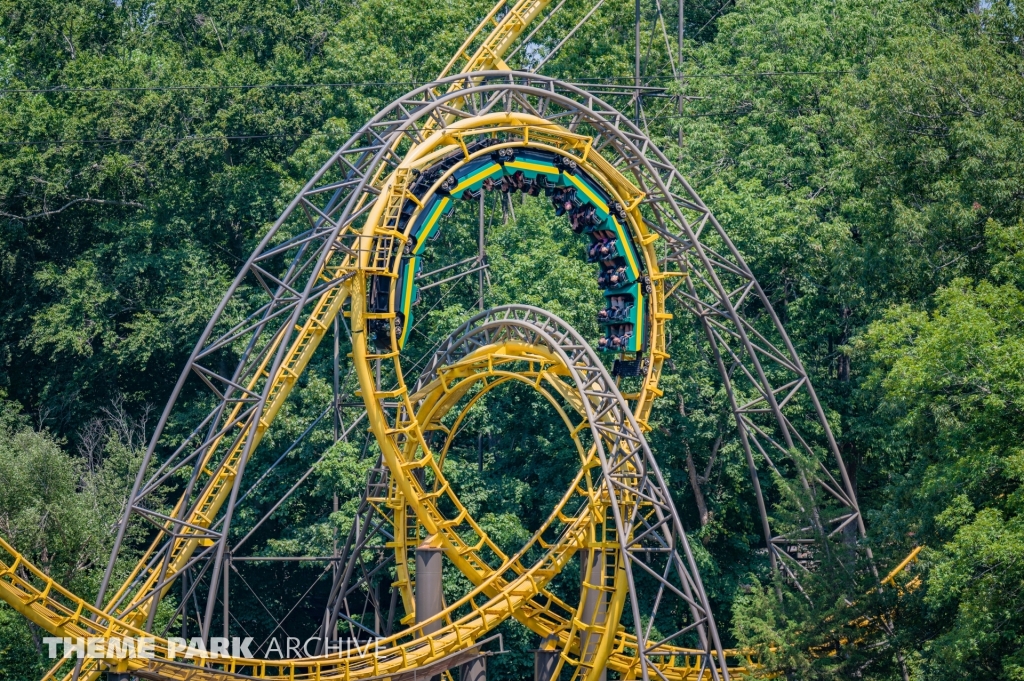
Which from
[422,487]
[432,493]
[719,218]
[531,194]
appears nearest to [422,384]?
[422,487]

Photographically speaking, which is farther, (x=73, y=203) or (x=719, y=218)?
(x=73, y=203)

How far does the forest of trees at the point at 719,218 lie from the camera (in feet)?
80.7

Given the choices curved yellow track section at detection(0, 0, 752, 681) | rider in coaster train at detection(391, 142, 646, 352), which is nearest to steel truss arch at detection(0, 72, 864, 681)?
curved yellow track section at detection(0, 0, 752, 681)

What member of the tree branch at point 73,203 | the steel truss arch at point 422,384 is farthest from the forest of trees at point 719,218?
the steel truss arch at point 422,384

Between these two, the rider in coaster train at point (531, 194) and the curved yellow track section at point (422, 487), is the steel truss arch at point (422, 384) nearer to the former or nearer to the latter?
the curved yellow track section at point (422, 487)

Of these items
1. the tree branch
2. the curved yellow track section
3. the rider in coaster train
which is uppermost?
the tree branch

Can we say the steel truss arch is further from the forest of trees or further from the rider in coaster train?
the forest of trees

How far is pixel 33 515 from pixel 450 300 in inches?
436

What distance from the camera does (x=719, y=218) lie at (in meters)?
34.8

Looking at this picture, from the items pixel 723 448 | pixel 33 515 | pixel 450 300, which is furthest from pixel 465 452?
pixel 33 515

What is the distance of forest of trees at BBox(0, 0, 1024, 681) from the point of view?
24594 mm

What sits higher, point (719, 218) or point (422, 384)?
point (719, 218)

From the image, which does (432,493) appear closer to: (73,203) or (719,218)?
(719,218)

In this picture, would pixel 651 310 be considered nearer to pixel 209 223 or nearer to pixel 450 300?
pixel 450 300
